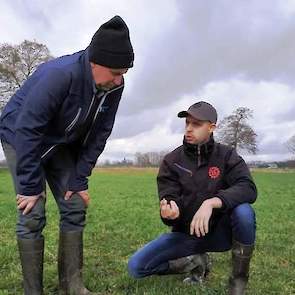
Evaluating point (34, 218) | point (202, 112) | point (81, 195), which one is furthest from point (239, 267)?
point (34, 218)

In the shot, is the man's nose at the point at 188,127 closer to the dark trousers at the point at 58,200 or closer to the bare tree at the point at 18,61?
the dark trousers at the point at 58,200

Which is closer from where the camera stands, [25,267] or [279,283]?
[25,267]

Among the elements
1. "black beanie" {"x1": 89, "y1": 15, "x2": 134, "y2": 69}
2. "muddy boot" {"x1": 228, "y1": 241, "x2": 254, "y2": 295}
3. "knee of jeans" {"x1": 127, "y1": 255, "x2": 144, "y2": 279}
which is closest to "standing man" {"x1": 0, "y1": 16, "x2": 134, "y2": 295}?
"black beanie" {"x1": 89, "y1": 15, "x2": 134, "y2": 69}

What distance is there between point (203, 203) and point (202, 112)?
0.84 meters

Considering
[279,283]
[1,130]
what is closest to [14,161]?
[1,130]

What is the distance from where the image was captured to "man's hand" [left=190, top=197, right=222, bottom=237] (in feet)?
14.1

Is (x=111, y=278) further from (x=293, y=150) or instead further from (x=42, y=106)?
(x=293, y=150)

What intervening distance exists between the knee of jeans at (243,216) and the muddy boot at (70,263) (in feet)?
4.47

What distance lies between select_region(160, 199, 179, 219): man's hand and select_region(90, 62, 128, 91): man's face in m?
1.12

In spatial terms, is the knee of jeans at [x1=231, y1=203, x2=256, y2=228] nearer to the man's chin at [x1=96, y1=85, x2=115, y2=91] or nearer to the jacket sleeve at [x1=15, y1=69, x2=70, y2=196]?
the man's chin at [x1=96, y1=85, x2=115, y2=91]

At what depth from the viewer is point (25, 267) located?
4383mm

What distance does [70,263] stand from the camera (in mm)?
4641

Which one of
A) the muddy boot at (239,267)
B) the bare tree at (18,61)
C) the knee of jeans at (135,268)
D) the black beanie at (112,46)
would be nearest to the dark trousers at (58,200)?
the knee of jeans at (135,268)

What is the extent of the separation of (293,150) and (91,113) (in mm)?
110870
